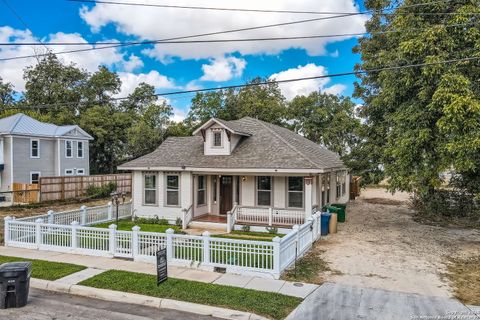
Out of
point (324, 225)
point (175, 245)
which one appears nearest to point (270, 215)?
point (324, 225)

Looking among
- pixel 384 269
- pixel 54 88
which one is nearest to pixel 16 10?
pixel 384 269

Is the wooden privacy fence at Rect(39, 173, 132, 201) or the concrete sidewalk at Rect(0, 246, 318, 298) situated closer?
the concrete sidewalk at Rect(0, 246, 318, 298)

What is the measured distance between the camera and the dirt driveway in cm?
900

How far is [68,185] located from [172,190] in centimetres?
1356

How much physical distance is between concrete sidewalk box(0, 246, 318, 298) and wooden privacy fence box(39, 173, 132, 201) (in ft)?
49.0

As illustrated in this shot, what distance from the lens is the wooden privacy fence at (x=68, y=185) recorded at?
2548 cm

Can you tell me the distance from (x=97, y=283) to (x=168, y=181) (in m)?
9.49

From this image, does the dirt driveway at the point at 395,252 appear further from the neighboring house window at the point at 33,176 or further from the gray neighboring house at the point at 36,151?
the neighboring house window at the point at 33,176

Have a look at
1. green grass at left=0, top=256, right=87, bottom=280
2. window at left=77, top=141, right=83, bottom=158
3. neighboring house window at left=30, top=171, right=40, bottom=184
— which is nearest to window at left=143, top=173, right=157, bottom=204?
green grass at left=0, top=256, right=87, bottom=280

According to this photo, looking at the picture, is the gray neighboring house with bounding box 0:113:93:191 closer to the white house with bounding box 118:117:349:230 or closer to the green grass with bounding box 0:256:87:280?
the white house with bounding box 118:117:349:230

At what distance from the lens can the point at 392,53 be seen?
14.8m

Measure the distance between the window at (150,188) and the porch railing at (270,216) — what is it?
4.86 meters

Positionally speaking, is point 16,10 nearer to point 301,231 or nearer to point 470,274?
point 301,231

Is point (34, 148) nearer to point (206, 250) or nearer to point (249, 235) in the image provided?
point (249, 235)
